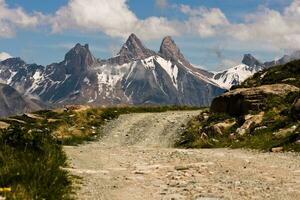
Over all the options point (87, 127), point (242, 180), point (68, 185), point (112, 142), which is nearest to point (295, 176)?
point (242, 180)

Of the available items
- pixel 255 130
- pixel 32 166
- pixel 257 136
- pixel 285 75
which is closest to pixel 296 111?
pixel 255 130

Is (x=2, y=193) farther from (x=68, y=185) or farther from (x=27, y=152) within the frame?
(x=27, y=152)

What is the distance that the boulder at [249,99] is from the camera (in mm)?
36719

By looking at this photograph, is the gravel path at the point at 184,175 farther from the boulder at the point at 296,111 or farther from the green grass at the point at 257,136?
the boulder at the point at 296,111

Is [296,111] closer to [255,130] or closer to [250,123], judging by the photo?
[255,130]

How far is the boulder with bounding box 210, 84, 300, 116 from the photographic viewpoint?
36719 mm

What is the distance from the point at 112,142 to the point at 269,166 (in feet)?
65.0

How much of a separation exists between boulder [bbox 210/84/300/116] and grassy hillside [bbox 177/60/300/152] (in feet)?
2.30

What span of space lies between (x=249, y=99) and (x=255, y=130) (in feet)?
25.0

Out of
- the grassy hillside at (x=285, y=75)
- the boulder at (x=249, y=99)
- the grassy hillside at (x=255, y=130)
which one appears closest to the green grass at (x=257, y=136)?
the grassy hillside at (x=255, y=130)

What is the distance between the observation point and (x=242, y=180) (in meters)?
15.8

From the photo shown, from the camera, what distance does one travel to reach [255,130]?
99.2 feet

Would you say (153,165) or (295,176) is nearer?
(295,176)

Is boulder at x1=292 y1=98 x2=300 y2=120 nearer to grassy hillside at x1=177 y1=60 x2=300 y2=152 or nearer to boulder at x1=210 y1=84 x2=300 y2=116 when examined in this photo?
grassy hillside at x1=177 y1=60 x2=300 y2=152
